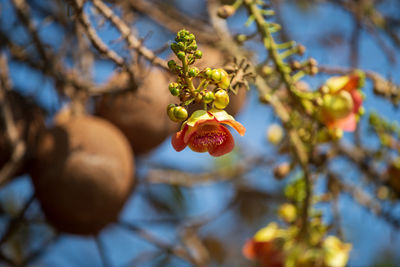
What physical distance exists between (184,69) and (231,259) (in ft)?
9.19

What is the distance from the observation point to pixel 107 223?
1.82m

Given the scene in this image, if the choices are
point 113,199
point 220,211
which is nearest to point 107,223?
point 113,199

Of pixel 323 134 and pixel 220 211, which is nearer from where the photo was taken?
pixel 323 134

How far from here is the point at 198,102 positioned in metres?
0.67

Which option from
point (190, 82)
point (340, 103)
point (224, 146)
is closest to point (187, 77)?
point (190, 82)

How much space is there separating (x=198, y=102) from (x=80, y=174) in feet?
3.43

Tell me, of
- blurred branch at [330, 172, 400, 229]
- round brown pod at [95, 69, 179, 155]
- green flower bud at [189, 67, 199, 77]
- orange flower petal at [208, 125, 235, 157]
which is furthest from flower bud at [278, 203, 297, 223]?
green flower bud at [189, 67, 199, 77]

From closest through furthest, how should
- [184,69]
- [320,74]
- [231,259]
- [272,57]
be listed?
[184,69]
[272,57]
[320,74]
[231,259]

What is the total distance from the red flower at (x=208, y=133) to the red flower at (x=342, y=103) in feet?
1.42

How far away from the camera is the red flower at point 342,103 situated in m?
1.07

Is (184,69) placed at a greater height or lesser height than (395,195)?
lesser

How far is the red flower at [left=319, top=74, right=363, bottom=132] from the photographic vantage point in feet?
3.51

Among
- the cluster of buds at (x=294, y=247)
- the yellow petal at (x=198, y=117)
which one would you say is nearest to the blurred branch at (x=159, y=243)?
the cluster of buds at (x=294, y=247)

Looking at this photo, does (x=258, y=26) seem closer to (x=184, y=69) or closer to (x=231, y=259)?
(x=184, y=69)
